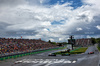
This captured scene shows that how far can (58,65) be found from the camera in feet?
85.1

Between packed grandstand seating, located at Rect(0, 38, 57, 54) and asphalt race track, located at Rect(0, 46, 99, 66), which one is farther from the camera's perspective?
packed grandstand seating, located at Rect(0, 38, 57, 54)

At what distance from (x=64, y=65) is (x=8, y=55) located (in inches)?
941

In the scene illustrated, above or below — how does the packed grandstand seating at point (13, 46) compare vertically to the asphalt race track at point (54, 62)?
above

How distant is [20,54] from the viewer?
1847 inches

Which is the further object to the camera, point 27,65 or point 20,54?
point 20,54

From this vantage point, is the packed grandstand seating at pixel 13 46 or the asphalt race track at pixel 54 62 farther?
the packed grandstand seating at pixel 13 46

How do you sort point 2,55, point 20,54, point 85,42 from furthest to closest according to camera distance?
point 85,42, point 20,54, point 2,55

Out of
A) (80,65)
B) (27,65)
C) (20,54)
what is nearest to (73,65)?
(80,65)

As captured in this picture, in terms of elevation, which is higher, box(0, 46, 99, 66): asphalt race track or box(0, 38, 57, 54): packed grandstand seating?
box(0, 38, 57, 54): packed grandstand seating

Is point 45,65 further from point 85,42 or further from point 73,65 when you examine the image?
point 85,42

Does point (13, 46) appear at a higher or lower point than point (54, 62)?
higher

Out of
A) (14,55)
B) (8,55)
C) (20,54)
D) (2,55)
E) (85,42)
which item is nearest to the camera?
(2,55)

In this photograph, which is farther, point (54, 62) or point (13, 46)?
point (13, 46)

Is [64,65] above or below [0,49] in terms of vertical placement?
below
